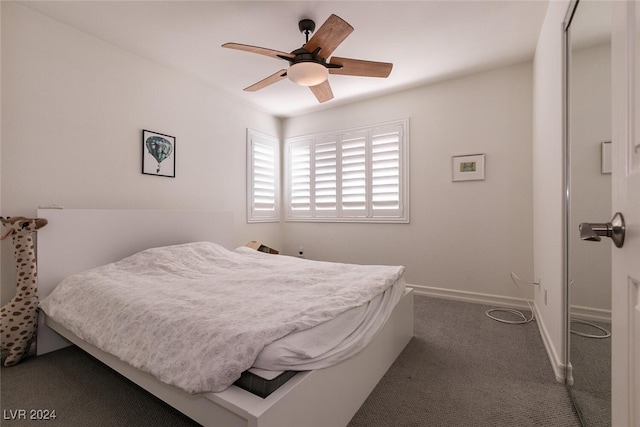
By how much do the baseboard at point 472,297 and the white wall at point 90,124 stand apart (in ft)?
8.98

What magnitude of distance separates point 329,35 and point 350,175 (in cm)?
229

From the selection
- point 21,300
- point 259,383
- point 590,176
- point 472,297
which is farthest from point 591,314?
point 21,300

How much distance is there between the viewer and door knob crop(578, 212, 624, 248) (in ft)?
2.01

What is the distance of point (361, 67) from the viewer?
229 centimetres

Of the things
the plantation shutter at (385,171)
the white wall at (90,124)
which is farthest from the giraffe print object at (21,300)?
the plantation shutter at (385,171)

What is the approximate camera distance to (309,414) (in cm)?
118

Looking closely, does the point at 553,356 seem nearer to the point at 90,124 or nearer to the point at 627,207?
the point at 627,207

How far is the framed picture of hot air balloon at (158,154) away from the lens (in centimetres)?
291

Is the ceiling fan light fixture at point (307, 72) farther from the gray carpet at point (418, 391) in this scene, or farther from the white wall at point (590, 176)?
the gray carpet at point (418, 391)

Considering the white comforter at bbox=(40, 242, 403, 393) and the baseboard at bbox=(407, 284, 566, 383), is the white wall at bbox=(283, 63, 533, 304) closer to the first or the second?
the baseboard at bbox=(407, 284, 566, 383)

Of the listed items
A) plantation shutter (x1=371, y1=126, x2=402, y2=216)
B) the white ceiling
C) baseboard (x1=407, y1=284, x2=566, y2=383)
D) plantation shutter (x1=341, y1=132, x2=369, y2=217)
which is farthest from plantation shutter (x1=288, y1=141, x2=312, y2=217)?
baseboard (x1=407, y1=284, x2=566, y2=383)

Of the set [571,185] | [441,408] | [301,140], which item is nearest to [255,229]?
[301,140]

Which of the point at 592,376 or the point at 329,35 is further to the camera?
the point at 329,35

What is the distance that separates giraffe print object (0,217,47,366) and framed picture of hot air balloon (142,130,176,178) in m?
1.03
